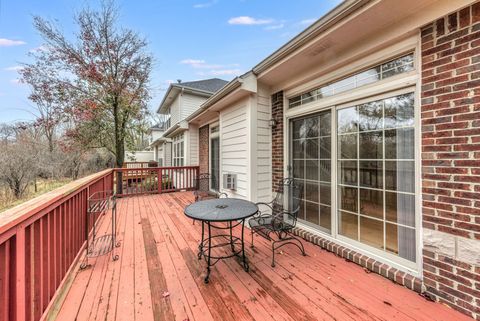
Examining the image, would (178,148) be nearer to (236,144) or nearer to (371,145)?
(236,144)

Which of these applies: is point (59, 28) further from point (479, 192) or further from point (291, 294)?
point (479, 192)

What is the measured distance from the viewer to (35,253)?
1.64 meters

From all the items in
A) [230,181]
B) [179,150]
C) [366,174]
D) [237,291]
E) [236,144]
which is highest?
[179,150]

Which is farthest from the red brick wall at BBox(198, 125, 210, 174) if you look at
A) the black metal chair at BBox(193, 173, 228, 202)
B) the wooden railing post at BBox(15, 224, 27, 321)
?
the wooden railing post at BBox(15, 224, 27, 321)

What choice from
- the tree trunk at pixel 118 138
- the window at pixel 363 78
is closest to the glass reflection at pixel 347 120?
the window at pixel 363 78

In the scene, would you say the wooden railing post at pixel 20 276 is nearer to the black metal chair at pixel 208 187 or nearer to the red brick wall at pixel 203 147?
the black metal chair at pixel 208 187

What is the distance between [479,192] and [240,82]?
10.6 ft

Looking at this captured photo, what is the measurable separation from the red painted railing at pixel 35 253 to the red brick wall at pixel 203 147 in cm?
473

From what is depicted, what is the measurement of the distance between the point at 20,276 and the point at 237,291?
1.70 meters

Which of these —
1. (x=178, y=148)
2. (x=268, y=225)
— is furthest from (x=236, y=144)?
(x=178, y=148)

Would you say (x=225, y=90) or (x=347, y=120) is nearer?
(x=347, y=120)

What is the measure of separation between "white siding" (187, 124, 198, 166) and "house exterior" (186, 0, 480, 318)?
447cm

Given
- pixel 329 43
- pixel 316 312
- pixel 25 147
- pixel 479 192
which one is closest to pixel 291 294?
pixel 316 312

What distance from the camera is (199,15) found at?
8.23m
